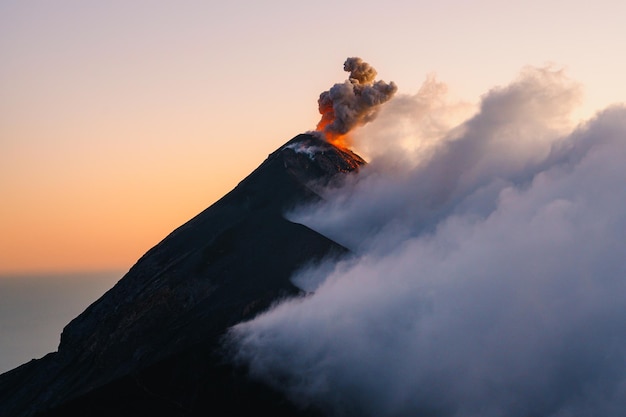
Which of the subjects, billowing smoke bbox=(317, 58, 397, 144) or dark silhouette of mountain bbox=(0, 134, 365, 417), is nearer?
dark silhouette of mountain bbox=(0, 134, 365, 417)

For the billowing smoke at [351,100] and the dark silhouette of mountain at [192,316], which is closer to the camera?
the dark silhouette of mountain at [192,316]

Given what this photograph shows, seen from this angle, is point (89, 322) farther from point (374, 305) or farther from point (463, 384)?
point (463, 384)

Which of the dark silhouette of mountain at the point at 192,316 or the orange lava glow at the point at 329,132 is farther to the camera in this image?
the orange lava glow at the point at 329,132

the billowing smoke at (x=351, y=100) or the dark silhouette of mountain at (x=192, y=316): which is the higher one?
the billowing smoke at (x=351, y=100)

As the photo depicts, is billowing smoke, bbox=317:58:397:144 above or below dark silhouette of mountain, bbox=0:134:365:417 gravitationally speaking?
A: above

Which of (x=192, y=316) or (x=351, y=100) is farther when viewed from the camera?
(x=351, y=100)

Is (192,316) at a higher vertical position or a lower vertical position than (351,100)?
lower

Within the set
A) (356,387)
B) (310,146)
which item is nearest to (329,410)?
(356,387)
